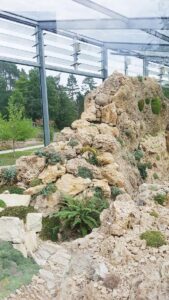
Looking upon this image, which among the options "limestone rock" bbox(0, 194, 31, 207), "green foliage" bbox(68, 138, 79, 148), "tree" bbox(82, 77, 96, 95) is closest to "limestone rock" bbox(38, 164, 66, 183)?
"limestone rock" bbox(0, 194, 31, 207)

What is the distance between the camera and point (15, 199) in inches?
346

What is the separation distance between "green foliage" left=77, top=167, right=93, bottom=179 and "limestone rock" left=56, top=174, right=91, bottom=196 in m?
0.22

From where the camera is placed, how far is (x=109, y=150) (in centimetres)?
1123

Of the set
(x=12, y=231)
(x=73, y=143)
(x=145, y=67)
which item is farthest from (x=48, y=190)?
(x=145, y=67)

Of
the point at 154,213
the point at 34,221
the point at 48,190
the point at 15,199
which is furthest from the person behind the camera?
the point at 48,190

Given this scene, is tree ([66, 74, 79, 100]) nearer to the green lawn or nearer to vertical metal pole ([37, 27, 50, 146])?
vertical metal pole ([37, 27, 50, 146])

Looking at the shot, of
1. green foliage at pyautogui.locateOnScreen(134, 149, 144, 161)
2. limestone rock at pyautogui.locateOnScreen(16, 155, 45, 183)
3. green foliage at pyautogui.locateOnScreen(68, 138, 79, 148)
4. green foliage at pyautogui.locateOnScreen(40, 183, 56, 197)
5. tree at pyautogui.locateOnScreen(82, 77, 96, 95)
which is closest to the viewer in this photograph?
green foliage at pyautogui.locateOnScreen(40, 183, 56, 197)

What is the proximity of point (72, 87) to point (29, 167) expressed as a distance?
730 cm

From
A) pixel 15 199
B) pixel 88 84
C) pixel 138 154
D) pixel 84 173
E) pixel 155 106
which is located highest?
pixel 88 84

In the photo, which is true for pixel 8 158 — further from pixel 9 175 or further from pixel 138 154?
pixel 138 154

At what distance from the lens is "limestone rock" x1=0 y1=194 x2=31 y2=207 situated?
8.57m

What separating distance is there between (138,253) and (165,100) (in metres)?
11.9

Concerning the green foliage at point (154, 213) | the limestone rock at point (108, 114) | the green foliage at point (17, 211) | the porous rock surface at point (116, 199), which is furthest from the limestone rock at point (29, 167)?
Answer: the green foliage at point (154, 213)

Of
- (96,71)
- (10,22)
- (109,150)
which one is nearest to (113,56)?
(96,71)
